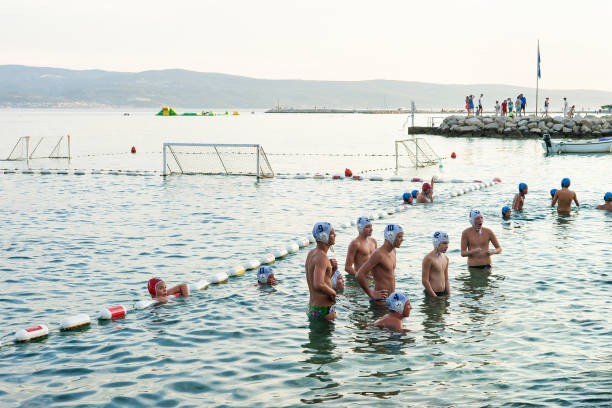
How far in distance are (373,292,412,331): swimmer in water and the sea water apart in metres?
0.20

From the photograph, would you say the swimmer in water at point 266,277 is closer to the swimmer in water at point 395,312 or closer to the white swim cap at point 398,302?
the swimmer in water at point 395,312

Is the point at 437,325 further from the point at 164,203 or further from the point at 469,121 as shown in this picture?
the point at 469,121

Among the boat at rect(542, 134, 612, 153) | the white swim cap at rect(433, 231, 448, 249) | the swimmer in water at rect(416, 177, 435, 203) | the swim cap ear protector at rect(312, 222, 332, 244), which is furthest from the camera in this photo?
the boat at rect(542, 134, 612, 153)

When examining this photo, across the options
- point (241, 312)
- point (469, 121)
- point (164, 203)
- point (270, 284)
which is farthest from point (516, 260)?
point (469, 121)

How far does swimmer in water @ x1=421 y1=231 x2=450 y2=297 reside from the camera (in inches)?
493

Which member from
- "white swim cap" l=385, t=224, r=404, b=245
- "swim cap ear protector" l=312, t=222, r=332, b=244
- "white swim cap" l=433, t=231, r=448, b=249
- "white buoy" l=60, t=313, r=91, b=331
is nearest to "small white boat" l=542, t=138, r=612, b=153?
"white swim cap" l=433, t=231, r=448, b=249

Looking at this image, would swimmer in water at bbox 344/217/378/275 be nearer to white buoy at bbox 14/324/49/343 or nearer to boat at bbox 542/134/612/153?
white buoy at bbox 14/324/49/343

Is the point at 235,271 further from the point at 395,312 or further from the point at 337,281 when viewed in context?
the point at 395,312

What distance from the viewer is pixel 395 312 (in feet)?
36.6

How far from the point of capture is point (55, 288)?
1447 centimetres

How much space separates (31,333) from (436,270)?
7270 mm

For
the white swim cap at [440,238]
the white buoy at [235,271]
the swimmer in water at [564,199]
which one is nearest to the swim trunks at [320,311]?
the white swim cap at [440,238]

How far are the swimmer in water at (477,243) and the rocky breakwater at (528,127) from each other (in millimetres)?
58463

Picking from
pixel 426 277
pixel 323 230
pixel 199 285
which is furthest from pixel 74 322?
pixel 426 277
